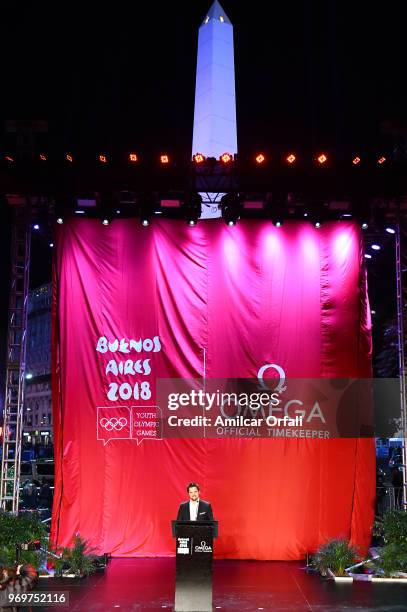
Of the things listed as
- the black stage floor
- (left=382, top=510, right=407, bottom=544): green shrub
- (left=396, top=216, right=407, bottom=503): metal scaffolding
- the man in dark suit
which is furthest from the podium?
(left=396, top=216, right=407, bottom=503): metal scaffolding

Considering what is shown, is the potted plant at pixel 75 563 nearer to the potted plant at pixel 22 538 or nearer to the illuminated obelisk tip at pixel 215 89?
the potted plant at pixel 22 538

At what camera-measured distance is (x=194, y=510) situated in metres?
6.86

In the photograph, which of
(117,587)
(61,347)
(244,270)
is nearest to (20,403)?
(61,347)

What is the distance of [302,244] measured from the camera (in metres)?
10.2

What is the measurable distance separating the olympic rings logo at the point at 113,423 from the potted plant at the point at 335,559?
3.31 m

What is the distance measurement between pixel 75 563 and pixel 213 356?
3.45 metres

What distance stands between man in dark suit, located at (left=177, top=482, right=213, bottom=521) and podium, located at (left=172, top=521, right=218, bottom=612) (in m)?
0.53

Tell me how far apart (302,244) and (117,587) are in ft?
18.2

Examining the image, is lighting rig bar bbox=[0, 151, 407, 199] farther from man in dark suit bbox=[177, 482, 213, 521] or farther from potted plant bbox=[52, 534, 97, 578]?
potted plant bbox=[52, 534, 97, 578]

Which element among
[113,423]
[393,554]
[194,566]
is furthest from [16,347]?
[393,554]

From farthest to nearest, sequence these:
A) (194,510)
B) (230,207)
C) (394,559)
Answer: (230,207), (394,559), (194,510)

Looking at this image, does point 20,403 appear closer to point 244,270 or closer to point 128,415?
point 128,415

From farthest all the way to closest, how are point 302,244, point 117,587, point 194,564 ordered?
point 302,244 → point 117,587 → point 194,564

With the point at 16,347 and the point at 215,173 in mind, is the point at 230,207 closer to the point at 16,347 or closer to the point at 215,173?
the point at 215,173
